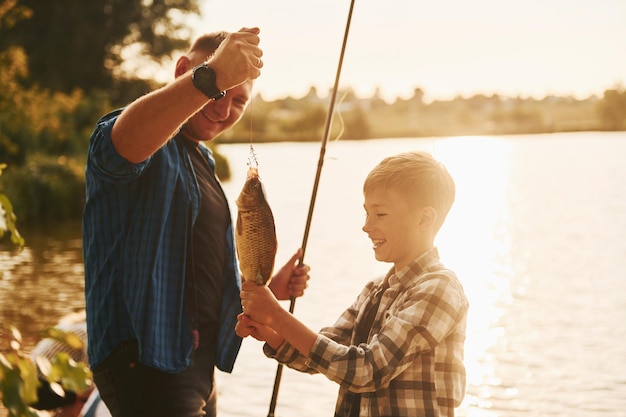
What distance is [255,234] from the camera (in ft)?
7.98

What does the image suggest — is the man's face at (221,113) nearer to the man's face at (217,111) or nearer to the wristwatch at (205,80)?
the man's face at (217,111)

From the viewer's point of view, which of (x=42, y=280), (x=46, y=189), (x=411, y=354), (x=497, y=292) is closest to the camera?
(x=411, y=354)

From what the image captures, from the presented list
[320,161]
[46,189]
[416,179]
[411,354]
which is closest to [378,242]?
[416,179]

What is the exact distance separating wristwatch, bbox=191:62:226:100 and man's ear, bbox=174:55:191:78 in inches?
25.4

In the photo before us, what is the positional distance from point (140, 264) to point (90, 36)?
123 feet

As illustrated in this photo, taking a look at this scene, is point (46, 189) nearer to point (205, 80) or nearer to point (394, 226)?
point (394, 226)

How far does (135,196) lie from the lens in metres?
2.70

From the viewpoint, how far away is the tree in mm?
37312

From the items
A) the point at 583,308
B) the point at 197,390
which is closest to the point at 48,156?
the point at 583,308

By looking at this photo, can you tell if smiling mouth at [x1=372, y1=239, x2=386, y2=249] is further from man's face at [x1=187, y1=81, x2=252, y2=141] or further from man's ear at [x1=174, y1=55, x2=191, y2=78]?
man's ear at [x1=174, y1=55, x2=191, y2=78]

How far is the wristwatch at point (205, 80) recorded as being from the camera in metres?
2.27

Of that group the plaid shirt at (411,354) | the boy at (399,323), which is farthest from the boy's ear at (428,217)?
the plaid shirt at (411,354)

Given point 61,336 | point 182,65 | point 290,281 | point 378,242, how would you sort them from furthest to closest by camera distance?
1. point 290,281
2. point 182,65
3. point 378,242
4. point 61,336

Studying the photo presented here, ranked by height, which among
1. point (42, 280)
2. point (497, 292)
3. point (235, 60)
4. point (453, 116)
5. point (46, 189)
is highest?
point (453, 116)
